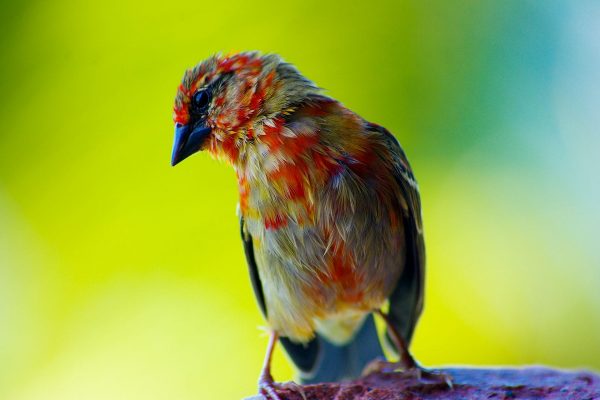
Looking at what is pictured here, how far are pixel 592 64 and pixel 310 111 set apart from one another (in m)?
2.23

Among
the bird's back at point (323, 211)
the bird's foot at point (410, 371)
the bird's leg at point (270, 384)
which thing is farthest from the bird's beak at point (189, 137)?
the bird's foot at point (410, 371)

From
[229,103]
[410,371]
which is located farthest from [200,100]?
[410,371]

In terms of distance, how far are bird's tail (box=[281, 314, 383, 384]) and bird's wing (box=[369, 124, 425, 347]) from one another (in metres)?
0.17

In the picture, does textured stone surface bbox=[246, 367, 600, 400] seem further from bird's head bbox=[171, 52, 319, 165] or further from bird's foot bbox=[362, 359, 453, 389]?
bird's head bbox=[171, 52, 319, 165]

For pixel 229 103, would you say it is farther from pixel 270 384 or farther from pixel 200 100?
pixel 270 384

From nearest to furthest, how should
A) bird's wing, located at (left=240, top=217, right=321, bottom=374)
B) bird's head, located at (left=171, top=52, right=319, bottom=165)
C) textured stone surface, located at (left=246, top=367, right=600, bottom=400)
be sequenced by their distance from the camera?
1. textured stone surface, located at (left=246, top=367, right=600, bottom=400)
2. bird's head, located at (left=171, top=52, right=319, bottom=165)
3. bird's wing, located at (left=240, top=217, right=321, bottom=374)

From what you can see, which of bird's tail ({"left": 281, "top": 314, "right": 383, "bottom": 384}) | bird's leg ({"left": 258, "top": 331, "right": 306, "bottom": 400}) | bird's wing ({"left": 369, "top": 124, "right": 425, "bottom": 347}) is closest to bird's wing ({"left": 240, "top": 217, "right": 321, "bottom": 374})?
bird's tail ({"left": 281, "top": 314, "right": 383, "bottom": 384})

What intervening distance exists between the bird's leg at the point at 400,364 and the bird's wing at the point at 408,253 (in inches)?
3.0

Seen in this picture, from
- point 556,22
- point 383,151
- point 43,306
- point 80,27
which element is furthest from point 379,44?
point 43,306

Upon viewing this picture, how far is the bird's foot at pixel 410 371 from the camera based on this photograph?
2.86m

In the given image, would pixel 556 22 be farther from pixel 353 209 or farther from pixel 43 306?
pixel 43 306

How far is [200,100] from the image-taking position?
2.88 m

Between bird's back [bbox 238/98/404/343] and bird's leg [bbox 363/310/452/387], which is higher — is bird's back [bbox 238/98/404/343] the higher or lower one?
the higher one

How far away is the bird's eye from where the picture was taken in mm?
2879
